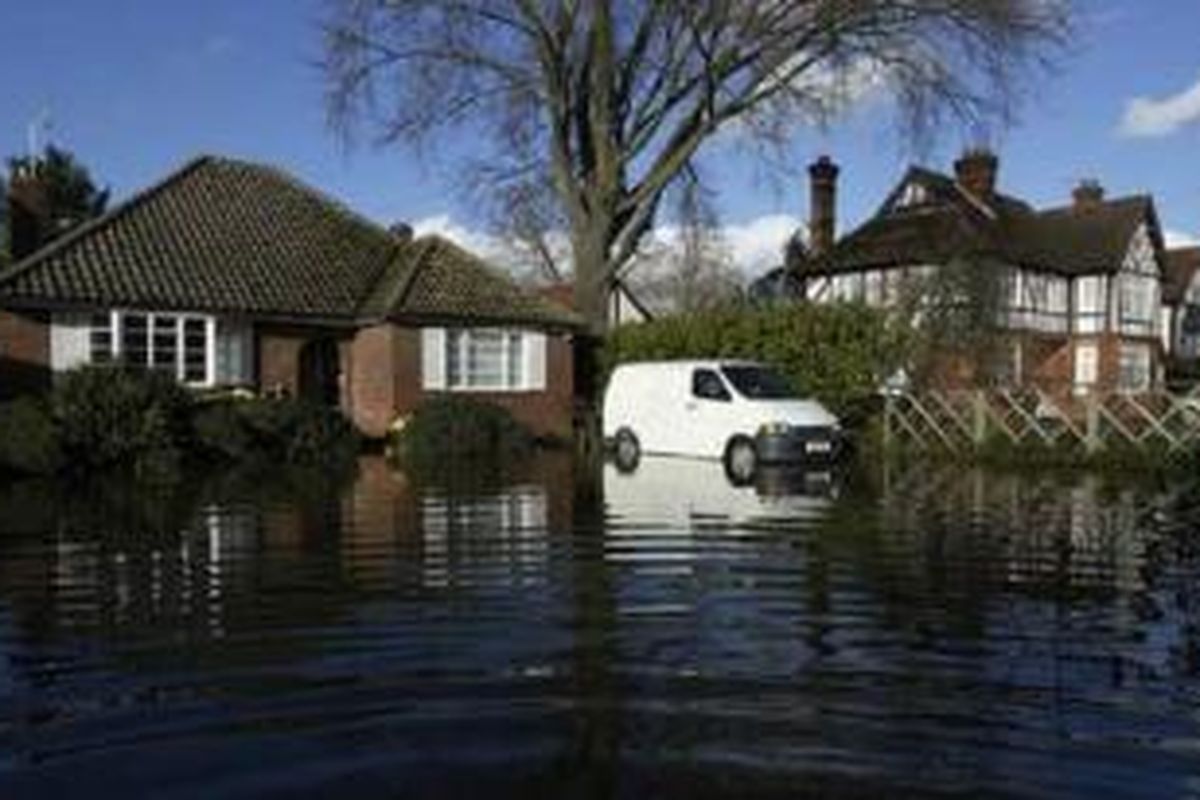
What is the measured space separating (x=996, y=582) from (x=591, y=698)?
571cm

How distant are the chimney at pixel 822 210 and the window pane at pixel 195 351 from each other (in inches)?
1321

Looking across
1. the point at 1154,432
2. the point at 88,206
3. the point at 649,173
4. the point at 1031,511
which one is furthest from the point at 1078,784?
the point at 88,206

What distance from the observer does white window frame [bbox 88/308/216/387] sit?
1294 inches

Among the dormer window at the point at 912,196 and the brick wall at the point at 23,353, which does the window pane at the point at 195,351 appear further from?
the dormer window at the point at 912,196

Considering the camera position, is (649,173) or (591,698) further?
(649,173)

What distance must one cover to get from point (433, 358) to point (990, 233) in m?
30.1

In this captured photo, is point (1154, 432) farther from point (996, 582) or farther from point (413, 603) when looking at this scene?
point (413, 603)

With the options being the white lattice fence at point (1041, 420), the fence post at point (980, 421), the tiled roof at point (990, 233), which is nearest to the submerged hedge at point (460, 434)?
the white lattice fence at point (1041, 420)

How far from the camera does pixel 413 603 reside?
40.4 ft

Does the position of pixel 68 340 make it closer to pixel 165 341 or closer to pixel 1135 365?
pixel 165 341

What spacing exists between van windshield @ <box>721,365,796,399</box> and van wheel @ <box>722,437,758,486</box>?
0.99 meters

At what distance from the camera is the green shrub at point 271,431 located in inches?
1169

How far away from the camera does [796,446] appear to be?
28703 mm

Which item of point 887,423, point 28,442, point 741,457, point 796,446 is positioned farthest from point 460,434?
point 28,442
